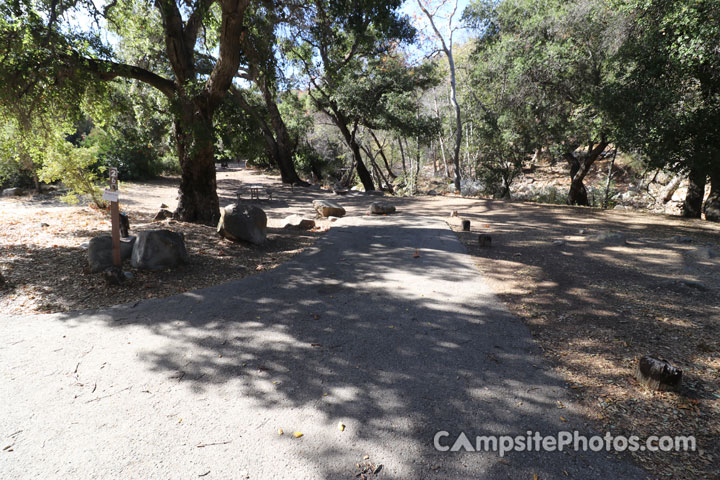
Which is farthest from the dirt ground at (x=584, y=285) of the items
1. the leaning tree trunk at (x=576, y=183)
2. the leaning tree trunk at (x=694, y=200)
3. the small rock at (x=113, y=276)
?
the leaning tree trunk at (x=576, y=183)

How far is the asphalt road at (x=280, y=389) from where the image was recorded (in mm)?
2180

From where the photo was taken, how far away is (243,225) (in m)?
7.11

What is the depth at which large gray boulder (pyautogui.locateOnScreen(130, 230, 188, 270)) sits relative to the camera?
5.37m

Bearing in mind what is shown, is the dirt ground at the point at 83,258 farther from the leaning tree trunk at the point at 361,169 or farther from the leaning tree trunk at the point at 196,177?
the leaning tree trunk at the point at 361,169

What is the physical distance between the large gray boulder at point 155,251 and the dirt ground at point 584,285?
0.74 feet

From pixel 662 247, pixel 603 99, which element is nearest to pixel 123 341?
pixel 662 247

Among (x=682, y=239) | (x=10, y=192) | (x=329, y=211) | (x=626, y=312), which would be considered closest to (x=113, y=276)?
(x=626, y=312)

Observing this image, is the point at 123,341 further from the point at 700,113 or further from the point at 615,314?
the point at 700,113

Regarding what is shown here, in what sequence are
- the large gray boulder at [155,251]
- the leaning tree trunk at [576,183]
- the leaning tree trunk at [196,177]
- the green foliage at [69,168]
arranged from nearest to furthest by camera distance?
the large gray boulder at [155,251]
the leaning tree trunk at [196,177]
the green foliage at [69,168]
the leaning tree trunk at [576,183]

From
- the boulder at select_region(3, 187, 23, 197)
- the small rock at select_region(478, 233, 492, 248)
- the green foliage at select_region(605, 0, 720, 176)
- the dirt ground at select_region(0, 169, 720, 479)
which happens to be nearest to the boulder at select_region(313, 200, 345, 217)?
the dirt ground at select_region(0, 169, 720, 479)

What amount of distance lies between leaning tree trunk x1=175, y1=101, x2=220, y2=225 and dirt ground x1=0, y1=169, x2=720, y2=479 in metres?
0.67

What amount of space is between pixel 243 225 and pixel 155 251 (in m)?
1.92

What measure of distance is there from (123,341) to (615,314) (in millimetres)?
5432

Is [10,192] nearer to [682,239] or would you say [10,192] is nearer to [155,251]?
[155,251]
